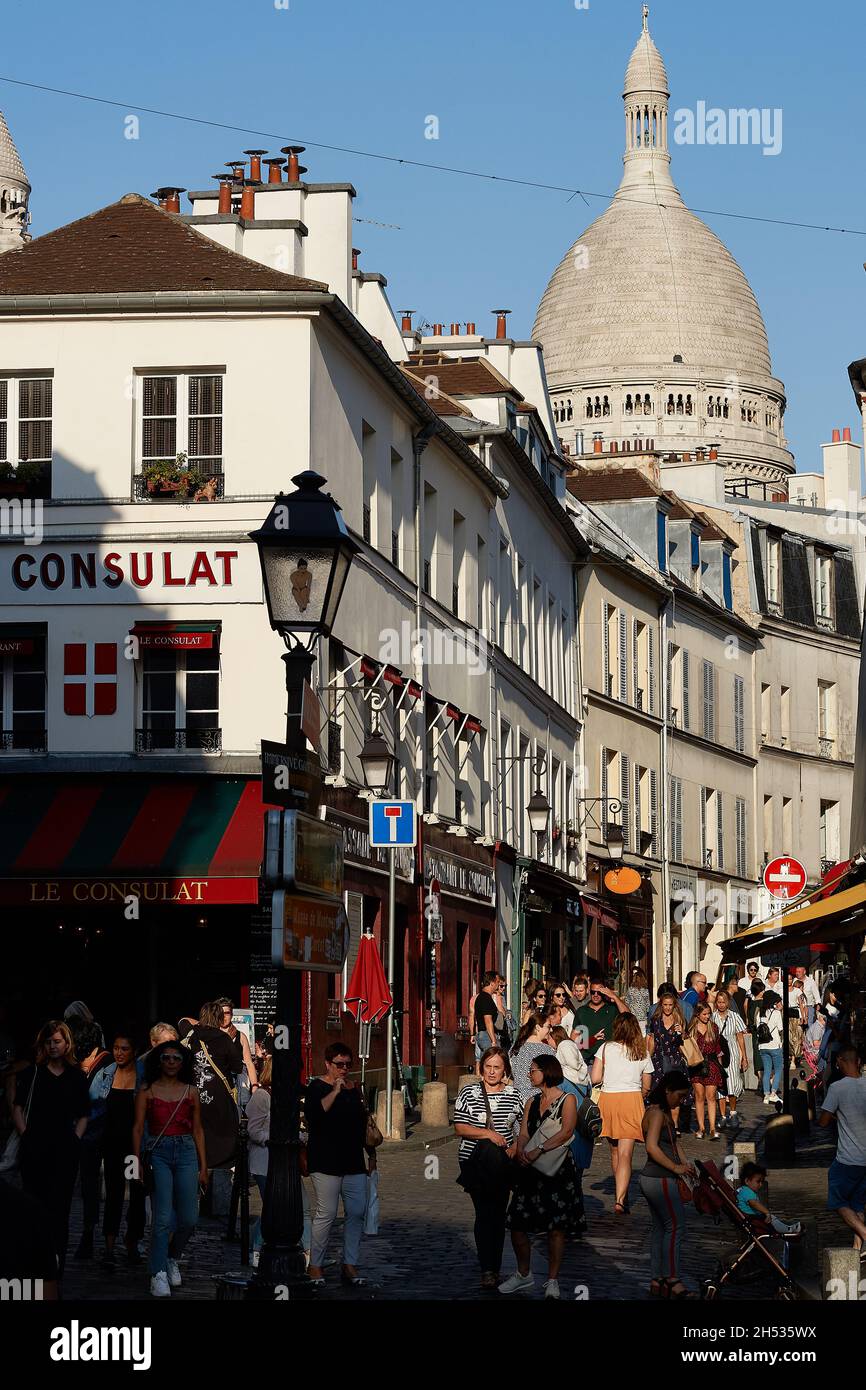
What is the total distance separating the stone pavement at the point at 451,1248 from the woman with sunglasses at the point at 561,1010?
1469 mm

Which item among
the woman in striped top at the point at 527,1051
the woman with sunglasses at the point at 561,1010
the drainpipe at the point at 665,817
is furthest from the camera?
the drainpipe at the point at 665,817

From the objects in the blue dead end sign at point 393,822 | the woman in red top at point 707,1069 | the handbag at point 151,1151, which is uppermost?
the blue dead end sign at point 393,822

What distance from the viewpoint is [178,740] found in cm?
2672

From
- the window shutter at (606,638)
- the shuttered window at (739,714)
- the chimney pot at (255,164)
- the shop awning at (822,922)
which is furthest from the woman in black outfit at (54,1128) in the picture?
the shuttered window at (739,714)

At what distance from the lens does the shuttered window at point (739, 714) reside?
187 feet

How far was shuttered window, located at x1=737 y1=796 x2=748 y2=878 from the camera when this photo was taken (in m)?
57.1

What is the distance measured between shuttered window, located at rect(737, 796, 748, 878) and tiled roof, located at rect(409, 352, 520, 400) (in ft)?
62.0

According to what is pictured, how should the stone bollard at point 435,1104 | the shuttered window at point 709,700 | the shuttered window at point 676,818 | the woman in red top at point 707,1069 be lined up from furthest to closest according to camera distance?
the shuttered window at point 709,700 < the shuttered window at point 676,818 < the stone bollard at point 435,1104 < the woman in red top at point 707,1069

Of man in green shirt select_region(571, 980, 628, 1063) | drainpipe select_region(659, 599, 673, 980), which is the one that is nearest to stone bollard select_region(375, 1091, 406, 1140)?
man in green shirt select_region(571, 980, 628, 1063)

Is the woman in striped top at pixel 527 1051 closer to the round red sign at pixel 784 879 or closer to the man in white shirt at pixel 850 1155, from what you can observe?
the man in white shirt at pixel 850 1155

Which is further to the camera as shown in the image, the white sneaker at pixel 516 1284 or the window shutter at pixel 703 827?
the window shutter at pixel 703 827
